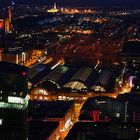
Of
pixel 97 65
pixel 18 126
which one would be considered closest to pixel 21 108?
pixel 18 126

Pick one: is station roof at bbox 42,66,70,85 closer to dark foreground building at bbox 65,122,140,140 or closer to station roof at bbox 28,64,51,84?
station roof at bbox 28,64,51,84

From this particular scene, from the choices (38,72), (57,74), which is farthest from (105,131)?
(38,72)

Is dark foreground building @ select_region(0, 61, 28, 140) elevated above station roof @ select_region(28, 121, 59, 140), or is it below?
above

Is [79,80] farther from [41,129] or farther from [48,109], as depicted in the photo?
[41,129]

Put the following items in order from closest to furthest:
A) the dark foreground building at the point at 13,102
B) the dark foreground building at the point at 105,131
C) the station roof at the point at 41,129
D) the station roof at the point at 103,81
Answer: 1. the dark foreground building at the point at 13,102
2. the dark foreground building at the point at 105,131
3. the station roof at the point at 41,129
4. the station roof at the point at 103,81

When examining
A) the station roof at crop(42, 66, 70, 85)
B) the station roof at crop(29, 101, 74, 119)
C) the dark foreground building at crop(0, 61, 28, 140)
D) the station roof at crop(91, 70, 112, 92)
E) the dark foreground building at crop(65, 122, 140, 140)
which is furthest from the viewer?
the station roof at crop(42, 66, 70, 85)

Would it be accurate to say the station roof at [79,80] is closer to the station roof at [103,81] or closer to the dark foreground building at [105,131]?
the station roof at [103,81]

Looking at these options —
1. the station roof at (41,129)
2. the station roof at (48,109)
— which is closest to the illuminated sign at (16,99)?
the station roof at (41,129)

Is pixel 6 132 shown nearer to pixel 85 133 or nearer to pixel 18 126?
pixel 18 126

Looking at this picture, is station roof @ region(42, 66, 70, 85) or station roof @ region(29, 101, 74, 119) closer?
station roof @ region(29, 101, 74, 119)

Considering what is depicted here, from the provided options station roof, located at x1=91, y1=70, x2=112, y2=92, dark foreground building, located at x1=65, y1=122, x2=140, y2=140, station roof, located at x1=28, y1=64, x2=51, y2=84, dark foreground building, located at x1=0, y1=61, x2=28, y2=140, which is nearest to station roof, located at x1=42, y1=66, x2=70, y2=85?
station roof, located at x1=28, y1=64, x2=51, y2=84
